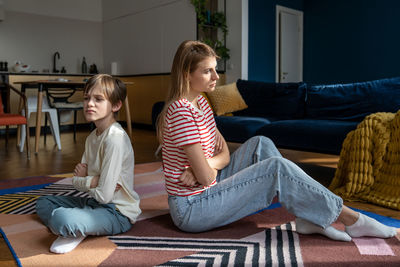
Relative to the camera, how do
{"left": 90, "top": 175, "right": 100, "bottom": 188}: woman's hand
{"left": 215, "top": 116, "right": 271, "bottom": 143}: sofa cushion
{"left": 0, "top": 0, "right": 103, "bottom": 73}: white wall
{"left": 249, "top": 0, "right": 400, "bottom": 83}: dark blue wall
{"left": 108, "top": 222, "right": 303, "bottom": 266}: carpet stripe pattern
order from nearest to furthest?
{"left": 108, "top": 222, "right": 303, "bottom": 266}: carpet stripe pattern
{"left": 90, "top": 175, "right": 100, "bottom": 188}: woman's hand
{"left": 215, "top": 116, "right": 271, "bottom": 143}: sofa cushion
{"left": 249, "top": 0, "right": 400, "bottom": 83}: dark blue wall
{"left": 0, "top": 0, "right": 103, "bottom": 73}: white wall

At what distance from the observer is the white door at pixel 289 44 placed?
630cm

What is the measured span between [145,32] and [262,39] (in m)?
2.25

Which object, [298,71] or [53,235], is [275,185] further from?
[298,71]

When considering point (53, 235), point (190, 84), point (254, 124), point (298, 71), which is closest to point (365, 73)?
point (298, 71)

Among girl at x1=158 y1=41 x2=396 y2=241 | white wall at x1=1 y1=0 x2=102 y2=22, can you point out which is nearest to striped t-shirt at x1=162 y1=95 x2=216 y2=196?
girl at x1=158 y1=41 x2=396 y2=241

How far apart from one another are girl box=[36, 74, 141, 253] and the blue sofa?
1.56 meters

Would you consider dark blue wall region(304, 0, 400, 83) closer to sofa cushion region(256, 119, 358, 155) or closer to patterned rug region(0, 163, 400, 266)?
sofa cushion region(256, 119, 358, 155)

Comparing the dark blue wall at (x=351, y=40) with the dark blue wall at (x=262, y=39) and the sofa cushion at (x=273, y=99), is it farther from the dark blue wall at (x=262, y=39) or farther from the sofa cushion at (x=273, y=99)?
the sofa cushion at (x=273, y=99)

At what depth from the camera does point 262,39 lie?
19.4ft

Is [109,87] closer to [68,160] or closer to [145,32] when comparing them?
[68,160]

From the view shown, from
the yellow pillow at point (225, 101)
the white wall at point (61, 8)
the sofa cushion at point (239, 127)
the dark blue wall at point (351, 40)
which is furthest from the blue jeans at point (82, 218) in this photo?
the white wall at point (61, 8)

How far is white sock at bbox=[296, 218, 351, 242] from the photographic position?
5.03 ft

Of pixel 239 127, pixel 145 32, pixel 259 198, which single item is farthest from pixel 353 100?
pixel 145 32

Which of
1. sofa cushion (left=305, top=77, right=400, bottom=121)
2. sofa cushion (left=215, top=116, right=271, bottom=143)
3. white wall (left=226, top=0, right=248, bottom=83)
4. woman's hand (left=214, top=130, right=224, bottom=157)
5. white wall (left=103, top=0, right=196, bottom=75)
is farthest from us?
white wall (left=103, top=0, right=196, bottom=75)
